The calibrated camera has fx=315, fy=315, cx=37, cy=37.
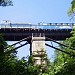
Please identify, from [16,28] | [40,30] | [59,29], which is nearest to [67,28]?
[59,29]

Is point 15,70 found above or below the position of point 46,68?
above

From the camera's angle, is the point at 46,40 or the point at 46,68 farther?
the point at 46,40

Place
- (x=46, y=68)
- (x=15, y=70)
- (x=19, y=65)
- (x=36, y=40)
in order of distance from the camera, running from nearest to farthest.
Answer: (x=15, y=70), (x=19, y=65), (x=46, y=68), (x=36, y=40)

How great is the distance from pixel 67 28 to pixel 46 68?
929 inches

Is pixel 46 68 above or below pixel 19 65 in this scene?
below

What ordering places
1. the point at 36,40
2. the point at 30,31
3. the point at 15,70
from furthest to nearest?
the point at 30,31, the point at 36,40, the point at 15,70

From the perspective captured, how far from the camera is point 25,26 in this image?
Result: 185 feet

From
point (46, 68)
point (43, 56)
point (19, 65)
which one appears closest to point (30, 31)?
point (43, 56)

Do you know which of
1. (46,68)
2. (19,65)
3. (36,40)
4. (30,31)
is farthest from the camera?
(30,31)

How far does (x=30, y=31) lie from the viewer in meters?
56.1

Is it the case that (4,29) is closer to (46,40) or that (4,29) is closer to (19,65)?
(46,40)

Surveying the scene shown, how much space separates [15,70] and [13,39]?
43.3m

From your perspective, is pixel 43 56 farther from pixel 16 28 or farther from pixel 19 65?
pixel 19 65

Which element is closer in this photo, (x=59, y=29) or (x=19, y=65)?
(x=19, y=65)
